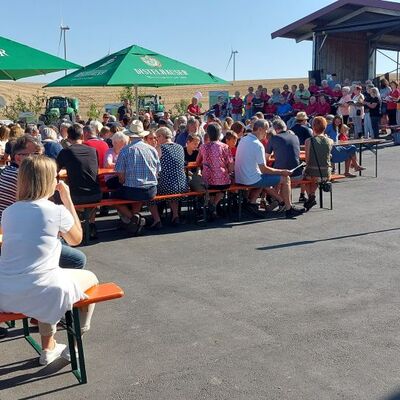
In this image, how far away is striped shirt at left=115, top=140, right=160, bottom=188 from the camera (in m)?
8.39

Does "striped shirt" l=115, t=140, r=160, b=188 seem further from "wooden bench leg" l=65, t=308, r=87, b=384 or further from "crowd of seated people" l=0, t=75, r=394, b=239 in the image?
"wooden bench leg" l=65, t=308, r=87, b=384

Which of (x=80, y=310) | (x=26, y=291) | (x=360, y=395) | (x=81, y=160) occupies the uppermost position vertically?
(x=81, y=160)

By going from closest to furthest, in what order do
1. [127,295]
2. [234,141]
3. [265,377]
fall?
[265,377] < [127,295] < [234,141]

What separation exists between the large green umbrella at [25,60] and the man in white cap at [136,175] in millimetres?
1674

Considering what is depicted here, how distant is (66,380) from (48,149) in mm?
5418

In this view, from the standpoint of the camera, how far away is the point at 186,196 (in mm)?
9086

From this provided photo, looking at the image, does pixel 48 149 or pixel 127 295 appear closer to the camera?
pixel 127 295

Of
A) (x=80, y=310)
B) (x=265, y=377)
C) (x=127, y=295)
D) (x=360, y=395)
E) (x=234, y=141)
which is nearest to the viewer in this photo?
(x=360, y=395)


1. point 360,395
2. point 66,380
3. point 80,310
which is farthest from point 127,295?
point 360,395

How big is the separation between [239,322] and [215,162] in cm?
434

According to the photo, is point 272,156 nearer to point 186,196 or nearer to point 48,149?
point 186,196

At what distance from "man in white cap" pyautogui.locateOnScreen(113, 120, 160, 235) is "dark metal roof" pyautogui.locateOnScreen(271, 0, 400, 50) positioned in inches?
632

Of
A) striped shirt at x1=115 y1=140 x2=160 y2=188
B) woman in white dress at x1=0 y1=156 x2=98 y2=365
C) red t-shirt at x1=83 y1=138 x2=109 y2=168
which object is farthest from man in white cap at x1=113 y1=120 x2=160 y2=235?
woman in white dress at x1=0 y1=156 x2=98 y2=365

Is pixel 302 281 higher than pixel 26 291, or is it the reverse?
pixel 26 291
